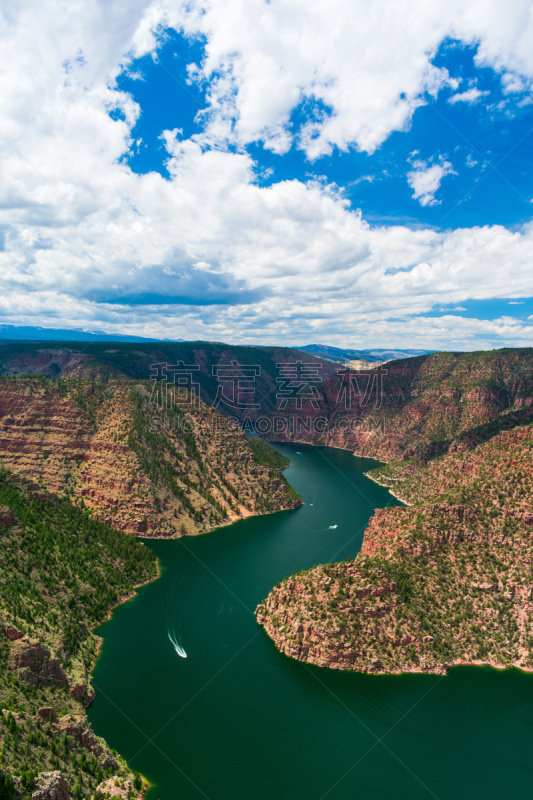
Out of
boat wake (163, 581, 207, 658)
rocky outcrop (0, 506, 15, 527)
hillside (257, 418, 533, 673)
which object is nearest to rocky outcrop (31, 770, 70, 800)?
boat wake (163, 581, 207, 658)

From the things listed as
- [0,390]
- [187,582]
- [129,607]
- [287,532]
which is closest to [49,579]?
[129,607]

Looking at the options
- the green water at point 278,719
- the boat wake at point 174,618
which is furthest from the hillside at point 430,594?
the boat wake at point 174,618

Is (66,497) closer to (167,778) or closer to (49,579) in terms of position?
(49,579)

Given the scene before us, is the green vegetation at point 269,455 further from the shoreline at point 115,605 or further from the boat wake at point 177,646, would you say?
the boat wake at point 177,646

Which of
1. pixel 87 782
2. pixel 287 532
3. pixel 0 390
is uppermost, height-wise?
pixel 0 390

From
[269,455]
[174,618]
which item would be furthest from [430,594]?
[269,455]
